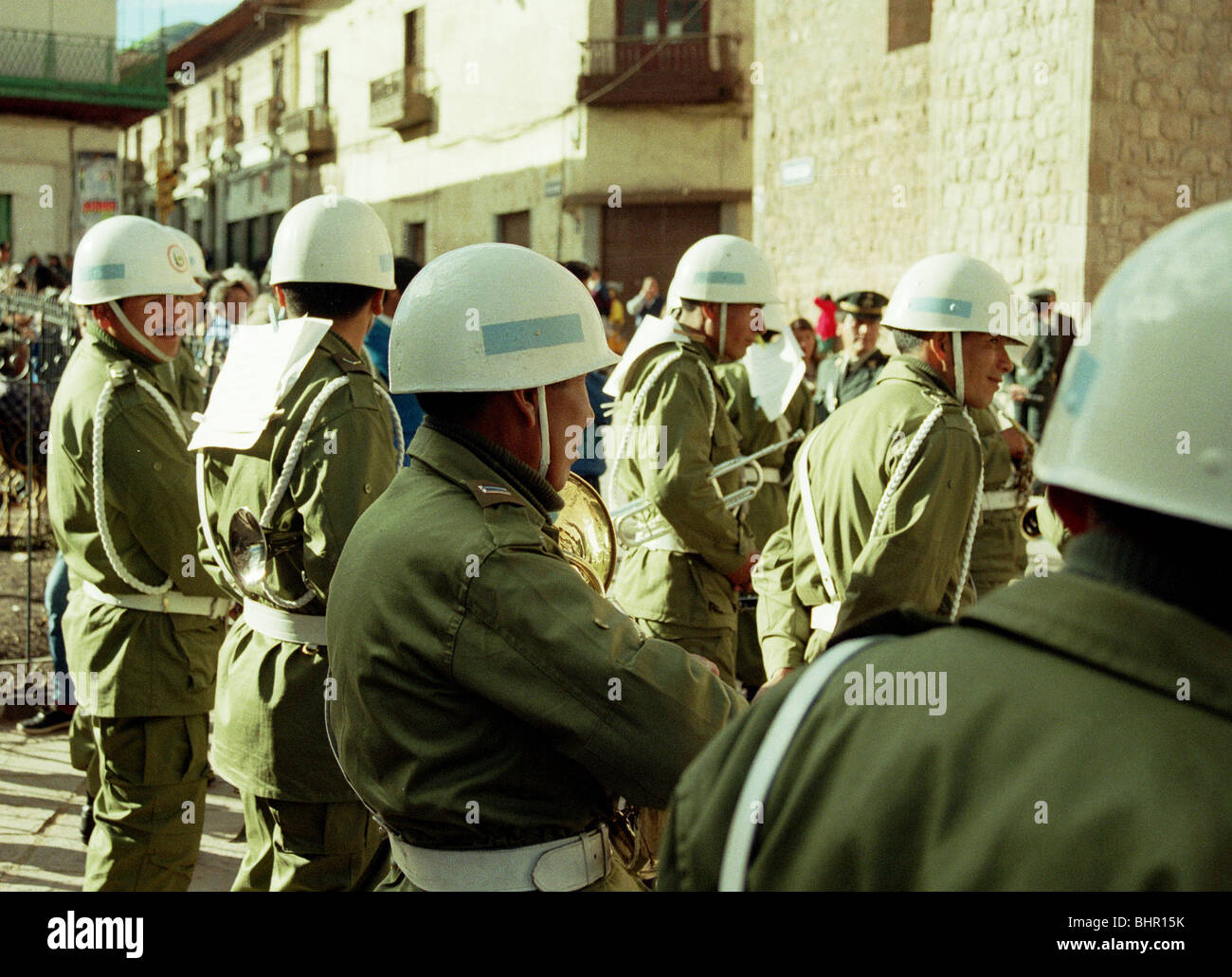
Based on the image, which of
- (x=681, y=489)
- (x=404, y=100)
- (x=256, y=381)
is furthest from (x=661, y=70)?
(x=256, y=381)

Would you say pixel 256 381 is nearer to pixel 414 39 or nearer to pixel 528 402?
pixel 528 402

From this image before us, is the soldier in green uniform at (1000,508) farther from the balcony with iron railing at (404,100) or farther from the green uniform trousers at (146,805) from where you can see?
the balcony with iron railing at (404,100)

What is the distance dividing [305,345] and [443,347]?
51.5 inches

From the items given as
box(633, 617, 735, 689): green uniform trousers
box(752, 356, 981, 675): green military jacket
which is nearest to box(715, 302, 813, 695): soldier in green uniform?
box(633, 617, 735, 689): green uniform trousers

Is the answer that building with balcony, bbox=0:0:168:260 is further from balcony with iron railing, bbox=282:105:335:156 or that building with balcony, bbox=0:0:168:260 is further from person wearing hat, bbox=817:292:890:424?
person wearing hat, bbox=817:292:890:424

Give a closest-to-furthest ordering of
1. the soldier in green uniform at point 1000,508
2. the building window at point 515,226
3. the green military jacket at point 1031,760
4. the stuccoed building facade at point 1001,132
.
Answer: the green military jacket at point 1031,760
the soldier in green uniform at point 1000,508
the stuccoed building facade at point 1001,132
the building window at point 515,226

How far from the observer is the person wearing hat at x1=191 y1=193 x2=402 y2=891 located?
338 centimetres

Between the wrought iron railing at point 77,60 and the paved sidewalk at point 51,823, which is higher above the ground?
the wrought iron railing at point 77,60

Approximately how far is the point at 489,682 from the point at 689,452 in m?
3.09

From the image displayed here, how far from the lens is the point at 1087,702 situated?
1022 mm

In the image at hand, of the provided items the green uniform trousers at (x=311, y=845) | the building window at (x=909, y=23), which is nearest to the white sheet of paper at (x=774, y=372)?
the green uniform trousers at (x=311, y=845)

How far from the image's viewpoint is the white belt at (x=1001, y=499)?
5.59 metres

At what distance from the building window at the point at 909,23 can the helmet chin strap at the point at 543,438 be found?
56.0 feet

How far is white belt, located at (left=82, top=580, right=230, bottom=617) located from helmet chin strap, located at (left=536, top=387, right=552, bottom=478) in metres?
2.18
